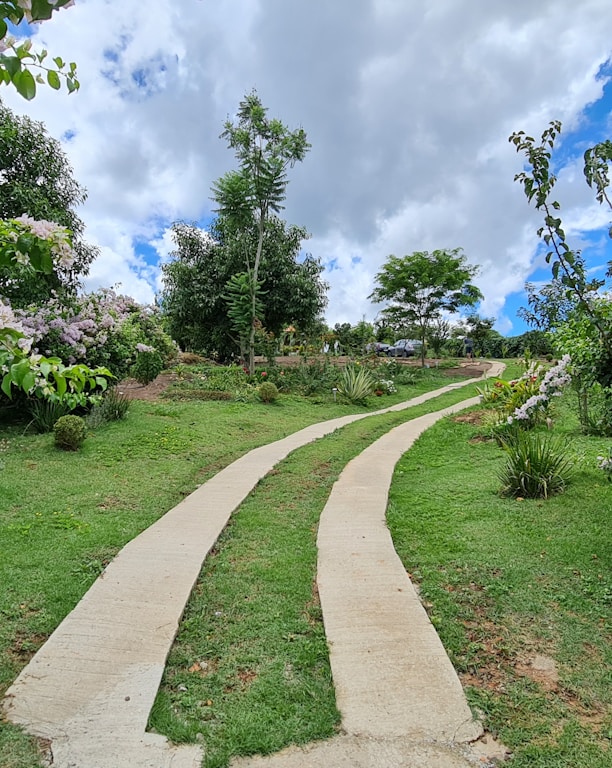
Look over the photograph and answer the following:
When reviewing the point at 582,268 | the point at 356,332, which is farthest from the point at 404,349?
the point at 582,268

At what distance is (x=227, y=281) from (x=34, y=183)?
897 centimetres

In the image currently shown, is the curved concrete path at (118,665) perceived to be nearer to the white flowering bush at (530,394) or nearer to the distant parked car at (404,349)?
the white flowering bush at (530,394)

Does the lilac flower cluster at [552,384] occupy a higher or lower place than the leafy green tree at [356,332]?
lower

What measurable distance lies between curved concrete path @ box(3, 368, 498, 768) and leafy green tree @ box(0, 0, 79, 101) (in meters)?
2.02

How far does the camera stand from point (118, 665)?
2123mm

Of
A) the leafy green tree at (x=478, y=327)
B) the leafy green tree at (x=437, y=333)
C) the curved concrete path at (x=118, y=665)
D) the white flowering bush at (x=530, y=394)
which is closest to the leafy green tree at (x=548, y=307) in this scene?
the white flowering bush at (x=530, y=394)

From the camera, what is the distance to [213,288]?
703 inches

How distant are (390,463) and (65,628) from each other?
4302 mm

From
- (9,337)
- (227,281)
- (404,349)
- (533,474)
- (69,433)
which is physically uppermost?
(227,281)

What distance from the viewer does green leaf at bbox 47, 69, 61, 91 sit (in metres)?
1.21

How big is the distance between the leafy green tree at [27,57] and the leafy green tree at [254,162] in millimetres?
12522

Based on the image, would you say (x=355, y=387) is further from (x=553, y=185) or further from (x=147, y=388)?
(x=553, y=185)

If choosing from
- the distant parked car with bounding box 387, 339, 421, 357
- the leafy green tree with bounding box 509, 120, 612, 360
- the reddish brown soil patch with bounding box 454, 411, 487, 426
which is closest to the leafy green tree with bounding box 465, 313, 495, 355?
the distant parked car with bounding box 387, 339, 421, 357

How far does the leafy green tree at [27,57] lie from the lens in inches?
36.0
